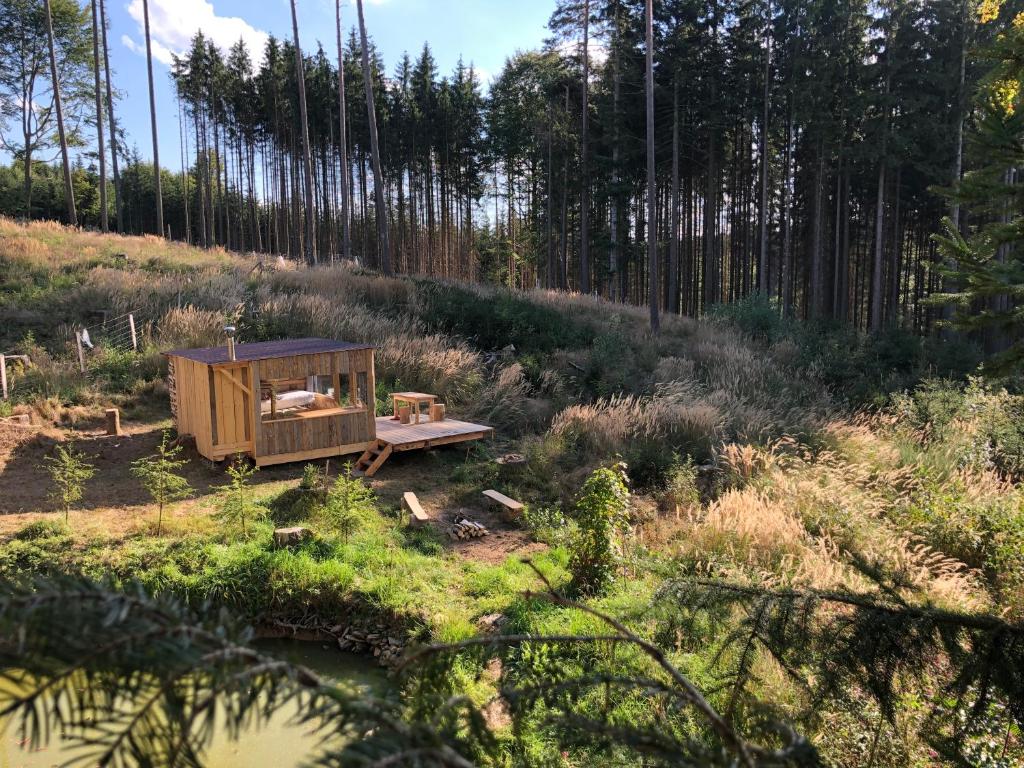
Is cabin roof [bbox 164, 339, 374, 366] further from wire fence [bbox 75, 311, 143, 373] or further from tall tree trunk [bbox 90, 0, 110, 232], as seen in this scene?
tall tree trunk [bbox 90, 0, 110, 232]

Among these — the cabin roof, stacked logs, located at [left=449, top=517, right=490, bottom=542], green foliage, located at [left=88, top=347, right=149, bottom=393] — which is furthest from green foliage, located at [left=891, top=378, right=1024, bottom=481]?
green foliage, located at [left=88, top=347, right=149, bottom=393]

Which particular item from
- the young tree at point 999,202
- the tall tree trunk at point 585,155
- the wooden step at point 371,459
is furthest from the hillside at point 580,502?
the tall tree trunk at point 585,155

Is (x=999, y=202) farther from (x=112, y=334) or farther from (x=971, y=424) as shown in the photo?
(x=112, y=334)

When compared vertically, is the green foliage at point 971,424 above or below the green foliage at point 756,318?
below

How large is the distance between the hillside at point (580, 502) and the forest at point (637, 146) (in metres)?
7.73

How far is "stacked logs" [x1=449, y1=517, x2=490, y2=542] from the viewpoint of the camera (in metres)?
8.05

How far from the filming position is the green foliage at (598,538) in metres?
6.38

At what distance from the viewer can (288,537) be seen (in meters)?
7.19

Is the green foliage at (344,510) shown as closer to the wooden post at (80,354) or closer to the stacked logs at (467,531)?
the stacked logs at (467,531)

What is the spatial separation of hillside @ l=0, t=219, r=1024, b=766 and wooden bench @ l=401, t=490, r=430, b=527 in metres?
0.17

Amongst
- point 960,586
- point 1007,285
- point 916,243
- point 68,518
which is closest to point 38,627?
point 1007,285

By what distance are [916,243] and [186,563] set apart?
122ft

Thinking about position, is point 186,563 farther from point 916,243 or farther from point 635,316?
point 916,243

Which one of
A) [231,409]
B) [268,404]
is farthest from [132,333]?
[231,409]
